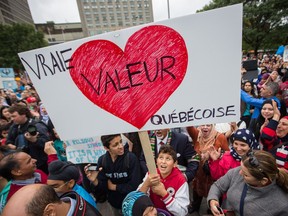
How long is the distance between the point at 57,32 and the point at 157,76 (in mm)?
90979

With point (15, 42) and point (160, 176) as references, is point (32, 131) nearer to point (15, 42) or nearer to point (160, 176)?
point (160, 176)

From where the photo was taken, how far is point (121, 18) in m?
84.4

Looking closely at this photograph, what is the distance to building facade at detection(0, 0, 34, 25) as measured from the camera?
210 ft

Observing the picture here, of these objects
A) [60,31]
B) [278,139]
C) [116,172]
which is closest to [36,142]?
[116,172]

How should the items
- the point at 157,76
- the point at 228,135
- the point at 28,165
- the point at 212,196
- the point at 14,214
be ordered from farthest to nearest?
the point at 228,135 < the point at 28,165 < the point at 212,196 < the point at 157,76 < the point at 14,214

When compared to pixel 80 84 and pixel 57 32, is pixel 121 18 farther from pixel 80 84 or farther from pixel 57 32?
pixel 80 84

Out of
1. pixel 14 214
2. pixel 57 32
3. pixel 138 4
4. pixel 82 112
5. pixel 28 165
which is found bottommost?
pixel 28 165

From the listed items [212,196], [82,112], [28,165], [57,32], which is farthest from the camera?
[57,32]

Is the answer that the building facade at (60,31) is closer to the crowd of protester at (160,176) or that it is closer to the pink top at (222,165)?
the crowd of protester at (160,176)

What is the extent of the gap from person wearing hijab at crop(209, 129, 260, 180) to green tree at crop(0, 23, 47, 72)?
102 ft

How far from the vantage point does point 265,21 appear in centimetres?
2144

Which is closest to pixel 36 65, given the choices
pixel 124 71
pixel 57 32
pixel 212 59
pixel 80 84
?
pixel 80 84

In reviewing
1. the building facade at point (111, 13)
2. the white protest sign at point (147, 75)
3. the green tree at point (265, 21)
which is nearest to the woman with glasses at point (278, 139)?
the white protest sign at point (147, 75)

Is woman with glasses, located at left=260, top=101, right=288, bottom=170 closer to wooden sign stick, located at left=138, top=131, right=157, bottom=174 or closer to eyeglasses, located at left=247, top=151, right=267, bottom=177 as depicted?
eyeglasses, located at left=247, top=151, right=267, bottom=177
